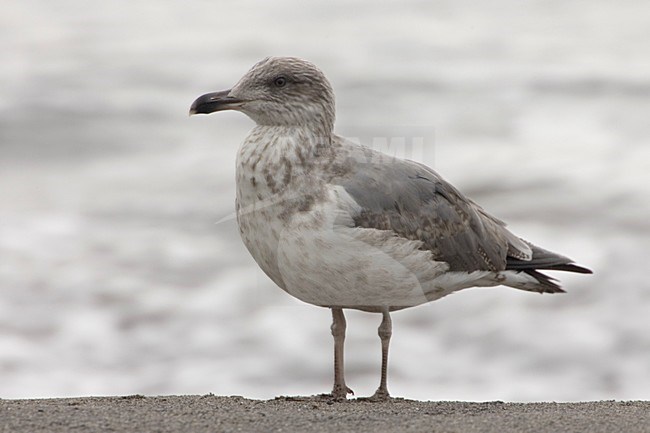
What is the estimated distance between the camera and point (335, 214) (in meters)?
5.48

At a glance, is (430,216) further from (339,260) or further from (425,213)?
(339,260)

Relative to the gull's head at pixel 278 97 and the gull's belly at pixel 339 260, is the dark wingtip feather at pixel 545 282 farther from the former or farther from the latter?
the gull's head at pixel 278 97

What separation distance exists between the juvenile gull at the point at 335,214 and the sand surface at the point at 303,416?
628 millimetres

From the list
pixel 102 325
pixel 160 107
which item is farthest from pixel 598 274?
pixel 160 107

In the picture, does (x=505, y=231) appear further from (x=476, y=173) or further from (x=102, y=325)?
(x=476, y=173)

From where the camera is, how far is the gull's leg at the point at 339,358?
6.05m

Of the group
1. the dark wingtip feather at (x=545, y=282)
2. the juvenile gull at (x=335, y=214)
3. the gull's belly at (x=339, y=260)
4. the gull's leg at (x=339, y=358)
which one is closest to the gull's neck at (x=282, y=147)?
the juvenile gull at (x=335, y=214)

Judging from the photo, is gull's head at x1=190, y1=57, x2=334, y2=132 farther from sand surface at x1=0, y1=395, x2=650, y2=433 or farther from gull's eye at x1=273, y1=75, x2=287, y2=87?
sand surface at x1=0, y1=395, x2=650, y2=433

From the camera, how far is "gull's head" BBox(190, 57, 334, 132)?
5.95 metres

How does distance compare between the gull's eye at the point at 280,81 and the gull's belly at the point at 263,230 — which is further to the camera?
the gull's eye at the point at 280,81

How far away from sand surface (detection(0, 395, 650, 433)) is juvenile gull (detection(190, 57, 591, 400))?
628 millimetres

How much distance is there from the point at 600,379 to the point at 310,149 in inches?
161

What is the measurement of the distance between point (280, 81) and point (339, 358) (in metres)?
1.58

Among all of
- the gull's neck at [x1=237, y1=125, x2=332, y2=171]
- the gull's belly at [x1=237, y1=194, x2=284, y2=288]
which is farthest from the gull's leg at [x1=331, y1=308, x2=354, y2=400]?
the gull's neck at [x1=237, y1=125, x2=332, y2=171]
